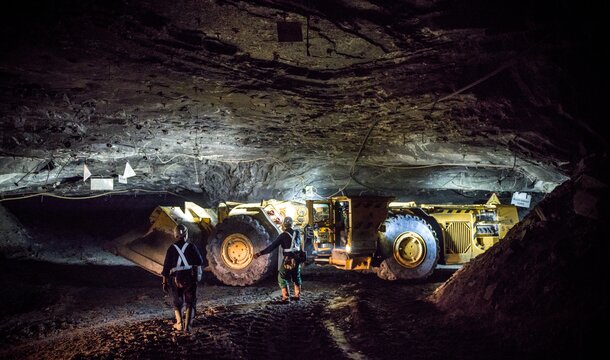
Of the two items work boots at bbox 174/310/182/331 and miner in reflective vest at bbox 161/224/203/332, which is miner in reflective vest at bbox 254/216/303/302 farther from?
work boots at bbox 174/310/182/331

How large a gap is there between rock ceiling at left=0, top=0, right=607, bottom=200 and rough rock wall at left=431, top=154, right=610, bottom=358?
1094 mm

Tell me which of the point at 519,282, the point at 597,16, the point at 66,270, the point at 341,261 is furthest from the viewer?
the point at 66,270

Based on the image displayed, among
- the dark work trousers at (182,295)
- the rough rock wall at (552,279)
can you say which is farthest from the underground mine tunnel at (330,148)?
the dark work trousers at (182,295)

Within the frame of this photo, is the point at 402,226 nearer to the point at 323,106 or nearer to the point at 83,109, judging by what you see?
the point at 323,106

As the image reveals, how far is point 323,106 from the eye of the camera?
6.36 metres

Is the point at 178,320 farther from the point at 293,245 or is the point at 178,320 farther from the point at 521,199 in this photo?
the point at 521,199

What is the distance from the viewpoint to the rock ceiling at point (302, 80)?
12.7 ft

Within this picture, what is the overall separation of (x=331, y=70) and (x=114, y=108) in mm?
3856

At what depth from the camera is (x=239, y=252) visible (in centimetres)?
906

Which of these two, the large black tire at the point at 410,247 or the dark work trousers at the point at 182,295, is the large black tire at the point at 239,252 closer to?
the large black tire at the point at 410,247

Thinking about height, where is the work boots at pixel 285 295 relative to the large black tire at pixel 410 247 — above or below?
below

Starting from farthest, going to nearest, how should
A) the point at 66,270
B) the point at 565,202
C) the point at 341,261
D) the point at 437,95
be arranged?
1. the point at 66,270
2. the point at 341,261
3. the point at 437,95
4. the point at 565,202

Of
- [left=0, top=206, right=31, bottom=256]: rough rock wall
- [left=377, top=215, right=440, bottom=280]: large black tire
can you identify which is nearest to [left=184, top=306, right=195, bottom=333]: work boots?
[left=377, top=215, right=440, bottom=280]: large black tire

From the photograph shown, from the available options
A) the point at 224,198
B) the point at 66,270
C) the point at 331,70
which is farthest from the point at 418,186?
the point at 66,270
